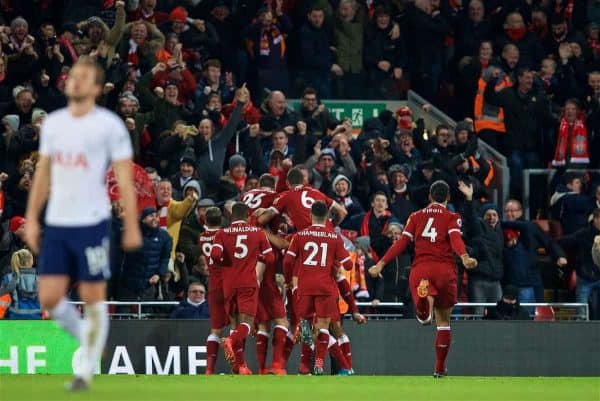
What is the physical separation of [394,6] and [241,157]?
273 inches

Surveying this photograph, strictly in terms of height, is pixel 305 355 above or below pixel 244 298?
below

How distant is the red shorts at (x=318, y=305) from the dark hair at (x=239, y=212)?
1.18 m

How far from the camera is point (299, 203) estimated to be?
18844mm

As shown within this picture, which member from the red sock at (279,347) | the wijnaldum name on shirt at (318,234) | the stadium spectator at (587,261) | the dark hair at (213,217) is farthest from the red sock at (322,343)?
the stadium spectator at (587,261)

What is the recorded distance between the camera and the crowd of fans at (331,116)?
69.6 feet

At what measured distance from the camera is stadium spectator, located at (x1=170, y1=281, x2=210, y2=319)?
2058 centimetres

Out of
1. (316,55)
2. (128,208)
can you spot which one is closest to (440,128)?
(316,55)

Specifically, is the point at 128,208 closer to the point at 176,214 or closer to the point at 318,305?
→ the point at 318,305

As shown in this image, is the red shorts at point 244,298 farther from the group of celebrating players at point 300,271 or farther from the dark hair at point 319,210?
the dark hair at point 319,210

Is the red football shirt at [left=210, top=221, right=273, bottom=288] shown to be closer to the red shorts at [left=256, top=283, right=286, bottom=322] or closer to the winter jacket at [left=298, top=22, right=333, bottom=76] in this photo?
the red shorts at [left=256, top=283, right=286, bottom=322]

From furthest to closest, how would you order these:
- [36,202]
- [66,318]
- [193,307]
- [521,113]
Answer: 1. [521,113]
2. [193,307]
3. [66,318]
4. [36,202]

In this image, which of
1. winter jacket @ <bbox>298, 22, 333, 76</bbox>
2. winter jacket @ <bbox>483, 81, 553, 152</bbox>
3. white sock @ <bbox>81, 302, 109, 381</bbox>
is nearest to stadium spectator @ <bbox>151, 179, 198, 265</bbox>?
winter jacket @ <bbox>298, 22, 333, 76</bbox>

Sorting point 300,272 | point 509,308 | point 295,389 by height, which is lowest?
point 295,389

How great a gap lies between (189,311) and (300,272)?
104 inches
